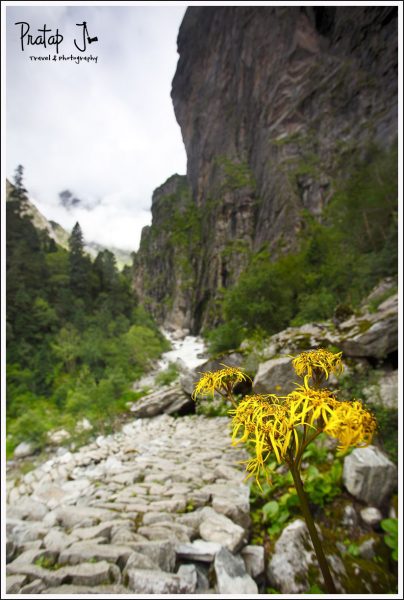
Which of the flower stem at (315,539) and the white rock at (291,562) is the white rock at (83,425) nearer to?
the white rock at (291,562)

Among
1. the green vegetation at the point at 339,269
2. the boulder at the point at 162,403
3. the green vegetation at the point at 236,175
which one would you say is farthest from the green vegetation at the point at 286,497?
the green vegetation at the point at 236,175

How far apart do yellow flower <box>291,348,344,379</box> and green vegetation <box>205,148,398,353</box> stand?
21.6 feet

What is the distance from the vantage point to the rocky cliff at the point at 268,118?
29.6 meters

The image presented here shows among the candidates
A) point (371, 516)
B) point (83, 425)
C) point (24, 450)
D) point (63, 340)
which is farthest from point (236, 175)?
point (371, 516)

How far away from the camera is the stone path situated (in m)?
1.71

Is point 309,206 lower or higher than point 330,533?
higher

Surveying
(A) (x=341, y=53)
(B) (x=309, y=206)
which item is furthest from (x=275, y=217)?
(A) (x=341, y=53)

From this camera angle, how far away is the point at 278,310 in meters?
8.94

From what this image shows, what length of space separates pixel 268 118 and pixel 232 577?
161 ft

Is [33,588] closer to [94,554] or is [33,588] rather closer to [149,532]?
[94,554]

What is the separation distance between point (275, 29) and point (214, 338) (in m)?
55.5

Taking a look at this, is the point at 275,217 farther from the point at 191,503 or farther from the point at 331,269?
the point at 191,503

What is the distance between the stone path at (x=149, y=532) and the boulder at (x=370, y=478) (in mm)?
1020

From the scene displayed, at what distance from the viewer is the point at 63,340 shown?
1928cm
